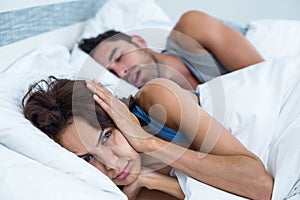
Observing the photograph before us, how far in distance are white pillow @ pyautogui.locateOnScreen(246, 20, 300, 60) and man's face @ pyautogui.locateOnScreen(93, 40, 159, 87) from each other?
1.54 feet

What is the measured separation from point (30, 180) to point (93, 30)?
967 millimetres

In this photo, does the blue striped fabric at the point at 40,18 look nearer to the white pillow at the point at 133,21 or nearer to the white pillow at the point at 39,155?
the white pillow at the point at 133,21

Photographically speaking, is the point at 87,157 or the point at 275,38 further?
the point at 275,38

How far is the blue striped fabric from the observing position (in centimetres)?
110

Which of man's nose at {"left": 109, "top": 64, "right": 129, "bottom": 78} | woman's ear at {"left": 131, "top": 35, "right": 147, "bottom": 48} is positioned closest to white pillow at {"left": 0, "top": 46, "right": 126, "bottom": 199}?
man's nose at {"left": 109, "top": 64, "right": 129, "bottom": 78}

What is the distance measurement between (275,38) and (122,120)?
939 mm

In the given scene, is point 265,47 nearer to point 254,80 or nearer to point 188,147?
point 254,80

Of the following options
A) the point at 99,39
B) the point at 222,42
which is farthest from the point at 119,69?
the point at 222,42

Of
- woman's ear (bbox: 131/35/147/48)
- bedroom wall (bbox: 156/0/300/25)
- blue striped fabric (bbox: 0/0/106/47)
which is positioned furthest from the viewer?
bedroom wall (bbox: 156/0/300/25)

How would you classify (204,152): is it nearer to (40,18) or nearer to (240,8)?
(40,18)

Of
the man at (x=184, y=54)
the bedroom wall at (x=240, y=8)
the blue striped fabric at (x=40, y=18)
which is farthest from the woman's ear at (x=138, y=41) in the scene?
the bedroom wall at (x=240, y=8)

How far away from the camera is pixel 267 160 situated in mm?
993

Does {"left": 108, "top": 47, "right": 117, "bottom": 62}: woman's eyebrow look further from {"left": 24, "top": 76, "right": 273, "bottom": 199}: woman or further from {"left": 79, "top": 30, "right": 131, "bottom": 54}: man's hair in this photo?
{"left": 24, "top": 76, "right": 273, "bottom": 199}: woman

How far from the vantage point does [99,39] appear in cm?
149
